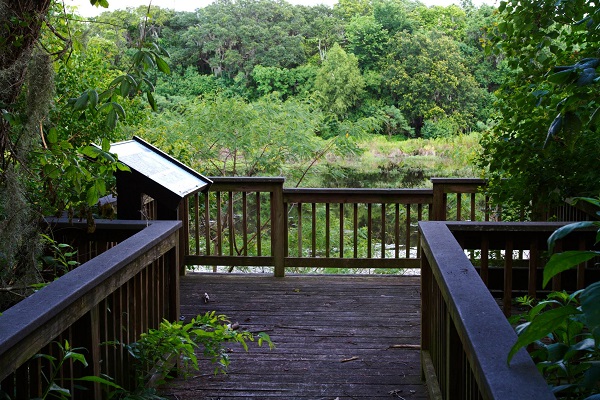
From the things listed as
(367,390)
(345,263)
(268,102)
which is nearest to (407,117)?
(268,102)

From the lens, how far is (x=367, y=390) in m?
3.65

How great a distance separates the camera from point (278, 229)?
6.21 m

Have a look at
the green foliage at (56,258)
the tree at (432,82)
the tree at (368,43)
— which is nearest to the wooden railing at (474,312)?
the green foliage at (56,258)

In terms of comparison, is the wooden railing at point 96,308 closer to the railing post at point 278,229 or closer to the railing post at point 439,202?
the railing post at point 278,229

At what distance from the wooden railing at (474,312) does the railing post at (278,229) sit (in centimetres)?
201

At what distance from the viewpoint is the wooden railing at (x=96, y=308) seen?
77.1 inches

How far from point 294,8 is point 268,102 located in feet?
65.6

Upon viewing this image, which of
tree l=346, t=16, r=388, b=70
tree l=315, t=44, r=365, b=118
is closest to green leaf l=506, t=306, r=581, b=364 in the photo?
tree l=315, t=44, r=365, b=118

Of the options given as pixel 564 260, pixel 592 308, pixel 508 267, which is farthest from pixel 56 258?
pixel 592 308

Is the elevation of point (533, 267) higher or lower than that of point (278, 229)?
higher

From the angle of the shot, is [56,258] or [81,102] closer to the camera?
[81,102]

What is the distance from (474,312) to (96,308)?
1406 mm

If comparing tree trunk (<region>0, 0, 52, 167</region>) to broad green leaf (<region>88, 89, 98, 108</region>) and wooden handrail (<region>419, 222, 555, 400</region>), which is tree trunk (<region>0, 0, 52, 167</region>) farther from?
wooden handrail (<region>419, 222, 555, 400</region>)

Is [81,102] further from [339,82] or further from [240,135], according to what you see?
[339,82]
